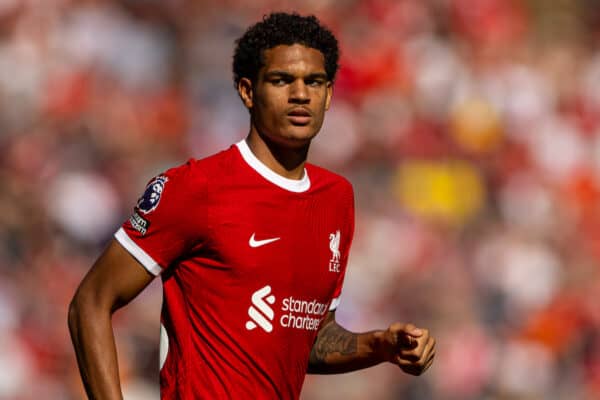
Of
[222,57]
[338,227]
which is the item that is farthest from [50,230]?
[338,227]

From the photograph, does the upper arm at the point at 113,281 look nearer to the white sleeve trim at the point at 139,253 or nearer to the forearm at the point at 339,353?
the white sleeve trim at the point at 139,253

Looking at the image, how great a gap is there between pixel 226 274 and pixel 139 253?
0.31m

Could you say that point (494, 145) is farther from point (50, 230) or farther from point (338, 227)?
point (338, 227)

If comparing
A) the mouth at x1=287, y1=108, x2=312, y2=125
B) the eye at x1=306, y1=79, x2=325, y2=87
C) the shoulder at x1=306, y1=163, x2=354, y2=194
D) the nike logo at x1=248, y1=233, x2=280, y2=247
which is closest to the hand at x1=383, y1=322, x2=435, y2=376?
the nike logo at x1=248, y1=233, x2=280, y2=247

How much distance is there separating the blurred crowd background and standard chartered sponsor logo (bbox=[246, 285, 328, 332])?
391 cm

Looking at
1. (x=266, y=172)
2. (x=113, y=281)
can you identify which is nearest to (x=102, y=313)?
(x=113, y=281)

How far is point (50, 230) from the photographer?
759cm

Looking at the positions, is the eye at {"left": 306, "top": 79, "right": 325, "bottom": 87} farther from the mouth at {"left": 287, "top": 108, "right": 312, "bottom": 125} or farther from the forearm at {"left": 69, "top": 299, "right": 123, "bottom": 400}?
the forearm at {"left": 69, "top": 299, "right": 123, "bottom": 400}

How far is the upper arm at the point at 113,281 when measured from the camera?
3461 mm

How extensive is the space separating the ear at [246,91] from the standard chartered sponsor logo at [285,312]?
696 millimetres

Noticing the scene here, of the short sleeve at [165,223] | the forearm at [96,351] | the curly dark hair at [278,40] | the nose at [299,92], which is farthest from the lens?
the curly dark hair at [278,40]

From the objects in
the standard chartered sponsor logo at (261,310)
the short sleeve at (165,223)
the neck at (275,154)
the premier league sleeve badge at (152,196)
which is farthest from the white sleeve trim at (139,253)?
the neck at (275,154)

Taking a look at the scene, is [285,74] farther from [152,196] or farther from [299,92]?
[152,196]

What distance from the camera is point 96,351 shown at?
134 inches
